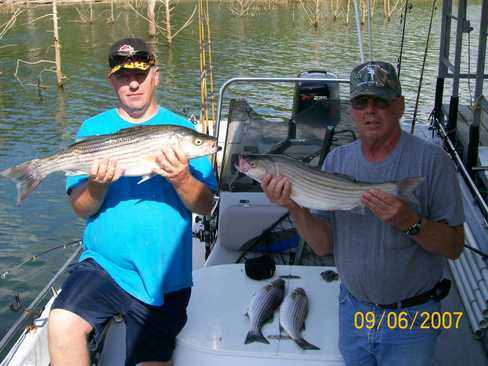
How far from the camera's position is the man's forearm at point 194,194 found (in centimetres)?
305

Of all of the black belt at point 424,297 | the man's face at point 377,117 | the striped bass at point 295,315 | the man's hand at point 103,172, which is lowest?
the striped bass at point 295,315

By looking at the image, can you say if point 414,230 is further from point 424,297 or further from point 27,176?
point 27,176

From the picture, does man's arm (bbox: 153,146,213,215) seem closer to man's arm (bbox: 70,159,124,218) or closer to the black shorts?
man's arm (bbox: 70,159,124,218)

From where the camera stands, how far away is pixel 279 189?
2803 mm

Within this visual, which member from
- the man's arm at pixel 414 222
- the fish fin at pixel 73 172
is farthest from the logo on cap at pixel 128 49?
the man's arm at pixel 414 222

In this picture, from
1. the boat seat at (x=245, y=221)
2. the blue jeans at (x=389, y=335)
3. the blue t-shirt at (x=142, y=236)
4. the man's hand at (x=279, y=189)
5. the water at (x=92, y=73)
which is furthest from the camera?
the water at (x=92, y=73)

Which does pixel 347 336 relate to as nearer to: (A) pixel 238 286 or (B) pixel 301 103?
(A) pixel 238 286

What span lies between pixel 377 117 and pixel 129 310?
168 cm

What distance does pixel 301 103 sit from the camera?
281 inches

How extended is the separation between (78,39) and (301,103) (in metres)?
30.5

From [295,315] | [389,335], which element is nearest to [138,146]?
[295,315]

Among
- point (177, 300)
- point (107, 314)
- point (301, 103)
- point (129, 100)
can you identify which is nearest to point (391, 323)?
point (177, 300)

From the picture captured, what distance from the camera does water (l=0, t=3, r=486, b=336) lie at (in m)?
11.0

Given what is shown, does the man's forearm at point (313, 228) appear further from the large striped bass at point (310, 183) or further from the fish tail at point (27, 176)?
the fish tail at point (27, 176)
